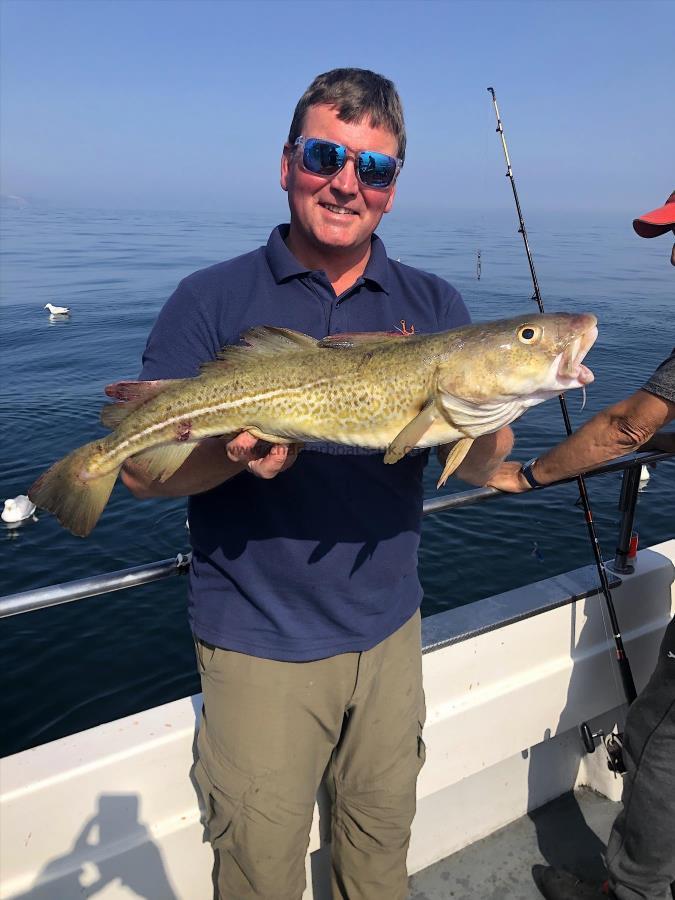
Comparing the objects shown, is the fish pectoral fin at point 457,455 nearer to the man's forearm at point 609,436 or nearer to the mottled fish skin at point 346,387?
the mottled fish skin at point 346,387

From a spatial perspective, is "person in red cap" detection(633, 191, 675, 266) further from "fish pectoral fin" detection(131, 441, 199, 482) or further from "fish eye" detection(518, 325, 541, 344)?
"fish pectoral fin" detection(131, 441, 199, 482)

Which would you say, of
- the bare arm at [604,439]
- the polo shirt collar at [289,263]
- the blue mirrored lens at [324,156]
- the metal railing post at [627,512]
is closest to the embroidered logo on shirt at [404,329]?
the polo shirt collar at [289,263]

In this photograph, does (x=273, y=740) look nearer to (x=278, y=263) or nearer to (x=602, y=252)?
(x=278, y=263)

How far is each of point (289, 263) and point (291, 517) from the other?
105cm

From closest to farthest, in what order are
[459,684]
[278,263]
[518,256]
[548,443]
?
[278,263], [459,684], [548,443], [518,256]

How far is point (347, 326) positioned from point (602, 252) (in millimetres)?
52870

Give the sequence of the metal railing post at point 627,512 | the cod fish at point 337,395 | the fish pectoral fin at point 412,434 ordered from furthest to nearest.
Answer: the metal railing post at point 627,512 < the cod fish at point 337,395 < the fish pectoral fin at point 412,434

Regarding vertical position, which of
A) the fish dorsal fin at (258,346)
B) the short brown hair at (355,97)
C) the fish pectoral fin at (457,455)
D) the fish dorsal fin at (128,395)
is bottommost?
the fish pectoral fin at (457,455)

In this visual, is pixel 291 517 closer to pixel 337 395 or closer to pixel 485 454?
pixel 337 395

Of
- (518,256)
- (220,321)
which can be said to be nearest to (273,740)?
(220,321)

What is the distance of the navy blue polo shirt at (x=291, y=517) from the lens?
2551 millimetres

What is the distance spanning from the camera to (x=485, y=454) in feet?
9.94

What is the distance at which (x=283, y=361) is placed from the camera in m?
2.64

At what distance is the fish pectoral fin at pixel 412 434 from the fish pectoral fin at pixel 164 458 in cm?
82
